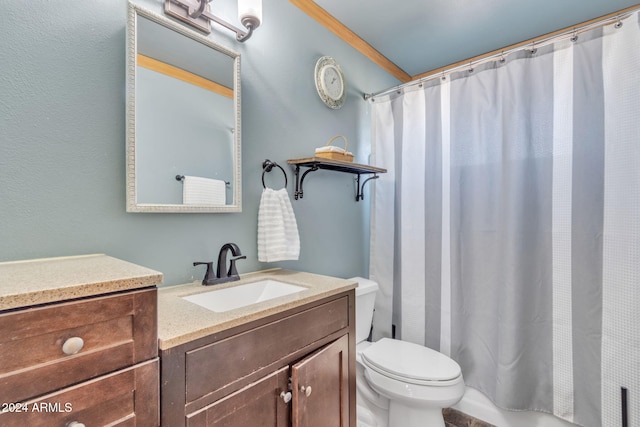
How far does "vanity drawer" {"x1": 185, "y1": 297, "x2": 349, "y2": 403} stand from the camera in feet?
2.48

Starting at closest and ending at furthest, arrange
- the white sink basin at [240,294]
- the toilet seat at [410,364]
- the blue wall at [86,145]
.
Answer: the blue wall at [86,145]
the white sink basin at [240,294]
the toilet seat at [410,364]

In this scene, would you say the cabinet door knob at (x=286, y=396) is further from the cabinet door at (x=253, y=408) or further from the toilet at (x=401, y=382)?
the toilet at (x=401, y=382)

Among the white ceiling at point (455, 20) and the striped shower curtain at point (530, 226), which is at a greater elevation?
the white ceiling at point (455, 20)

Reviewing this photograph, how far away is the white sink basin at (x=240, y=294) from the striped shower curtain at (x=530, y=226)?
40.1 inches

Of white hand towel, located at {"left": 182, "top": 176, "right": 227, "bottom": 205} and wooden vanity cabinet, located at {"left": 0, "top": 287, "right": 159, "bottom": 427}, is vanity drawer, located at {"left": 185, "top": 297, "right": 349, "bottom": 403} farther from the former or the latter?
white hand towel, located at {"left": 182, "top": 176, "right": 227, "bottom": 205}

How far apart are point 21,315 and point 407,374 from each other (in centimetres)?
143

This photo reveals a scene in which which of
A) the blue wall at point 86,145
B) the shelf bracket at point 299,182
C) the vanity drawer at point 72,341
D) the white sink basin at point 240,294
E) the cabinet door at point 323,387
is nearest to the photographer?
the vanity drawer at point 72,341

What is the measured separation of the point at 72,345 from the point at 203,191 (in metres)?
0.79

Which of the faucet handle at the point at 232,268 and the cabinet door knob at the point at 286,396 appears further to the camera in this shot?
the faucet handle at the point at 232,268

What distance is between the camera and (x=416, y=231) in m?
1.98

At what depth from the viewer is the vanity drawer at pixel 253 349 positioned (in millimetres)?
754

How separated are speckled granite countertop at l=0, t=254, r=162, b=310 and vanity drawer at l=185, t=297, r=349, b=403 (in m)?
0.24

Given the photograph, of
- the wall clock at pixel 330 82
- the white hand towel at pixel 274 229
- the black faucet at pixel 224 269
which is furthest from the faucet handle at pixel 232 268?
the wall clock at pixel 330 82

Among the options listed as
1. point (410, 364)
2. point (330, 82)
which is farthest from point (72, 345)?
point (330, 82)
